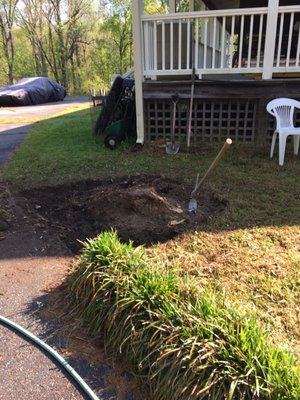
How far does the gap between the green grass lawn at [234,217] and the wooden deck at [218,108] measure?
1.16ft

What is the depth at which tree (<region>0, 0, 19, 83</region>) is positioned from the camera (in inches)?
1395

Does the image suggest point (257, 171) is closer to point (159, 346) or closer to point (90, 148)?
point (90, 148)

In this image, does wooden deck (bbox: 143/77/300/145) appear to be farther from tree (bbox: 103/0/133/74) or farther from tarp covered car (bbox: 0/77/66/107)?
tree (bbox: 103/0/133/74)

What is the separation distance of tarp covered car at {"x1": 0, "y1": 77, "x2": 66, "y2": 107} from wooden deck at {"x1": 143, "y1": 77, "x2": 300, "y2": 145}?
14.0m

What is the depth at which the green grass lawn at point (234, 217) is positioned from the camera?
2.55 m

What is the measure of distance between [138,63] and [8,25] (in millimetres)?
36357

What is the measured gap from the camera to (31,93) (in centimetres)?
1955

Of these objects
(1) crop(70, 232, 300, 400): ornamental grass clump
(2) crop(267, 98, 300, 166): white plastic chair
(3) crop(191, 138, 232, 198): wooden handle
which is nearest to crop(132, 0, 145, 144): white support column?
(2) crop(267, 98, 300, 166): white plastic chair

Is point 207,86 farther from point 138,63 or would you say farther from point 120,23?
point 120,23

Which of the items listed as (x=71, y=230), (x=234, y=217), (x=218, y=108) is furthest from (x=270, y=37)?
(x=71, y=230)

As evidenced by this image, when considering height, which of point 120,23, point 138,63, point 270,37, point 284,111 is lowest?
point 284,111

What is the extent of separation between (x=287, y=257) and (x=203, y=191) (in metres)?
1.65

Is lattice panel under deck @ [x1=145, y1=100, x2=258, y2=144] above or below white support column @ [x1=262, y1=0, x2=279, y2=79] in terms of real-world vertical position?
below

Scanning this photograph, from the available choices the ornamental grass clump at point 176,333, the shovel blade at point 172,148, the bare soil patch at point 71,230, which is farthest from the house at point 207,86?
the ornamental grass clump at point 176,333
